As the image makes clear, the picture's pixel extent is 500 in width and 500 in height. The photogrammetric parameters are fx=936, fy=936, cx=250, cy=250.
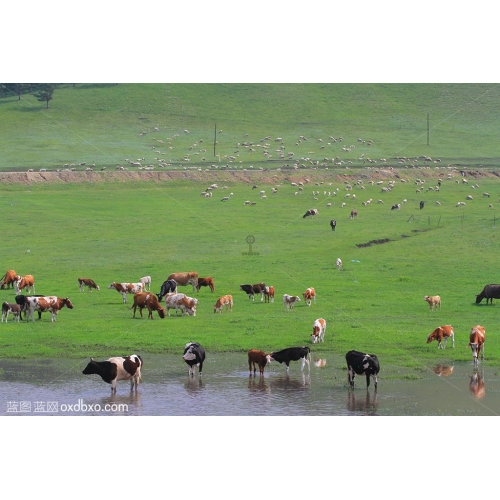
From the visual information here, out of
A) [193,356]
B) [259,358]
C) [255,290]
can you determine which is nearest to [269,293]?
[255,290]

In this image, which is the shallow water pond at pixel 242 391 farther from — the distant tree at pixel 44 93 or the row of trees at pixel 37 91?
the distant tree at pixel 44 93

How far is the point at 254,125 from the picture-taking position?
10144 centimetres

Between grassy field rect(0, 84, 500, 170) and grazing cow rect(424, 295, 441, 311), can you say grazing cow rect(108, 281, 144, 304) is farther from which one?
grassy field rect(0, 84, 500, 170)

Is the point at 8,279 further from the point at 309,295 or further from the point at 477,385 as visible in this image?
the point at 477,385

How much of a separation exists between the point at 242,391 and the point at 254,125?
8051 cm

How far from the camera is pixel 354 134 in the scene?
323ft

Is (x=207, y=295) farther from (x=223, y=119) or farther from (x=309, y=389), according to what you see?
(x=223, y=119)

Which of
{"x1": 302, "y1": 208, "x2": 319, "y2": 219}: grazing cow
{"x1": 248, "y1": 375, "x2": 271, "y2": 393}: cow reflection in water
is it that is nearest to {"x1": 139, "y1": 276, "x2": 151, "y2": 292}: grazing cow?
{"x1": 248, "y1": 375, "x2": 271, "y2": 393}: cow reflection in water

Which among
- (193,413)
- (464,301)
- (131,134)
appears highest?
(131,134)

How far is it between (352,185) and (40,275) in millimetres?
41017

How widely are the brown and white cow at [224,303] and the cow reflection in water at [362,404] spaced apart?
1094cm

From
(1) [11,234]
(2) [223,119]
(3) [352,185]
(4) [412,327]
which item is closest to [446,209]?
(3) [352,185]

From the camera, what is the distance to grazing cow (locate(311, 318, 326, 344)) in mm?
27859

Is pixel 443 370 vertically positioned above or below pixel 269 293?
below
